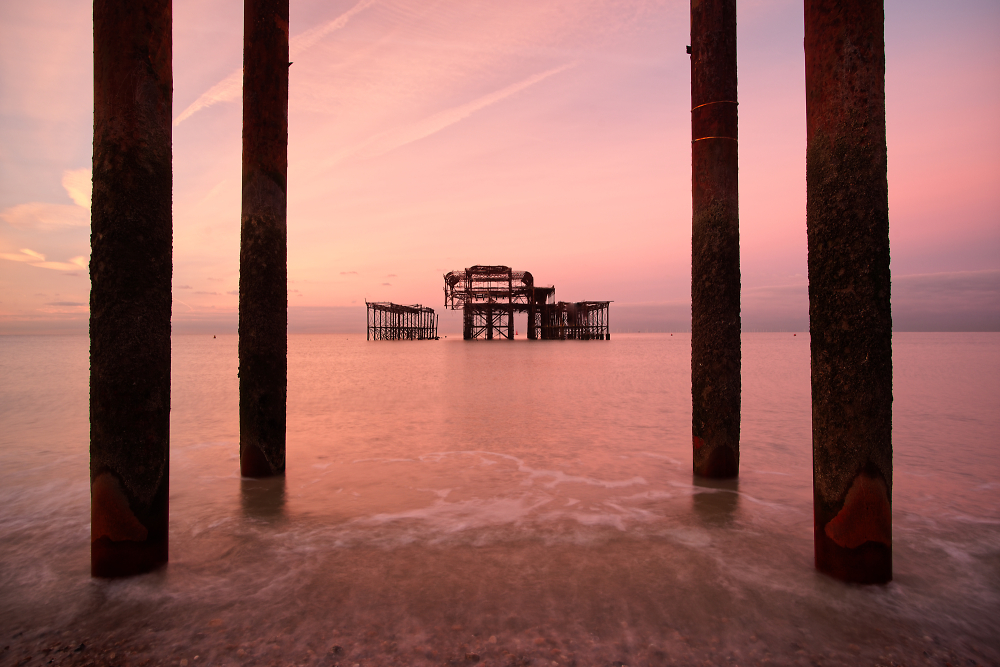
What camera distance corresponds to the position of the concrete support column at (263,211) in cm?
465

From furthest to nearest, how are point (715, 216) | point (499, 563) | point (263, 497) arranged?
point (263, 497) → point (715, 216) → point (499, 563)

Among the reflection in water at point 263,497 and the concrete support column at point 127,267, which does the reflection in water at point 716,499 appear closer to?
the reflection in water at point 263,497

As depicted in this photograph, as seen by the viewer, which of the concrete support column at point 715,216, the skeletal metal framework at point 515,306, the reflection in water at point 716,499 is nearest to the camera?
the reflection in water at point 716,499

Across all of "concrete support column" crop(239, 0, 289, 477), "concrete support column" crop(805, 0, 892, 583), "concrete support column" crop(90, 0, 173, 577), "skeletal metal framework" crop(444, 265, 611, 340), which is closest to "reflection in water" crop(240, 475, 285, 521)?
"concrete support column" crop(239, 0, 289, 477)

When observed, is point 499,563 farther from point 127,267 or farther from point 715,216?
point 715,216

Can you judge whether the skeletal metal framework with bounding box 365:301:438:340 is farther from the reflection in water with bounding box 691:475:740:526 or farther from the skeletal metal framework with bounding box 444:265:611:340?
the reflection in water with bounding box 691:475:740:526

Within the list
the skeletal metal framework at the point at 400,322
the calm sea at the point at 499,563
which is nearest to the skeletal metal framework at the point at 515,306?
the skeletal metal framework at the point at 400,322

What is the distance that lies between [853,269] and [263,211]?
13.9 feet

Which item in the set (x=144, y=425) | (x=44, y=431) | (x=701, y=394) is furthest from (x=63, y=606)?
(x=44, y=431)

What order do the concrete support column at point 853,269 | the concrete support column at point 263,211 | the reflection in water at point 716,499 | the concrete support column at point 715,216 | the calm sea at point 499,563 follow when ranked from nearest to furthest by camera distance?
the calm sea at point 499,563 → the concrete support column at point 853,269 → the reflection in water at point 716,499 → the concrete support column at point 715,216 → the concrete support column at point 263,211

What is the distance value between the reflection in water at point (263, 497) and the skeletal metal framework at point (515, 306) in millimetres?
43824

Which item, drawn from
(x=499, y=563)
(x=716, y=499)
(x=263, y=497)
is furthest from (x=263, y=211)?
(x=716, y=499)

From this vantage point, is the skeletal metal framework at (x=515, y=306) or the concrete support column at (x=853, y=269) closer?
the concrete support column at (x=853, y=269)

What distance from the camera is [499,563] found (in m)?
3.23
